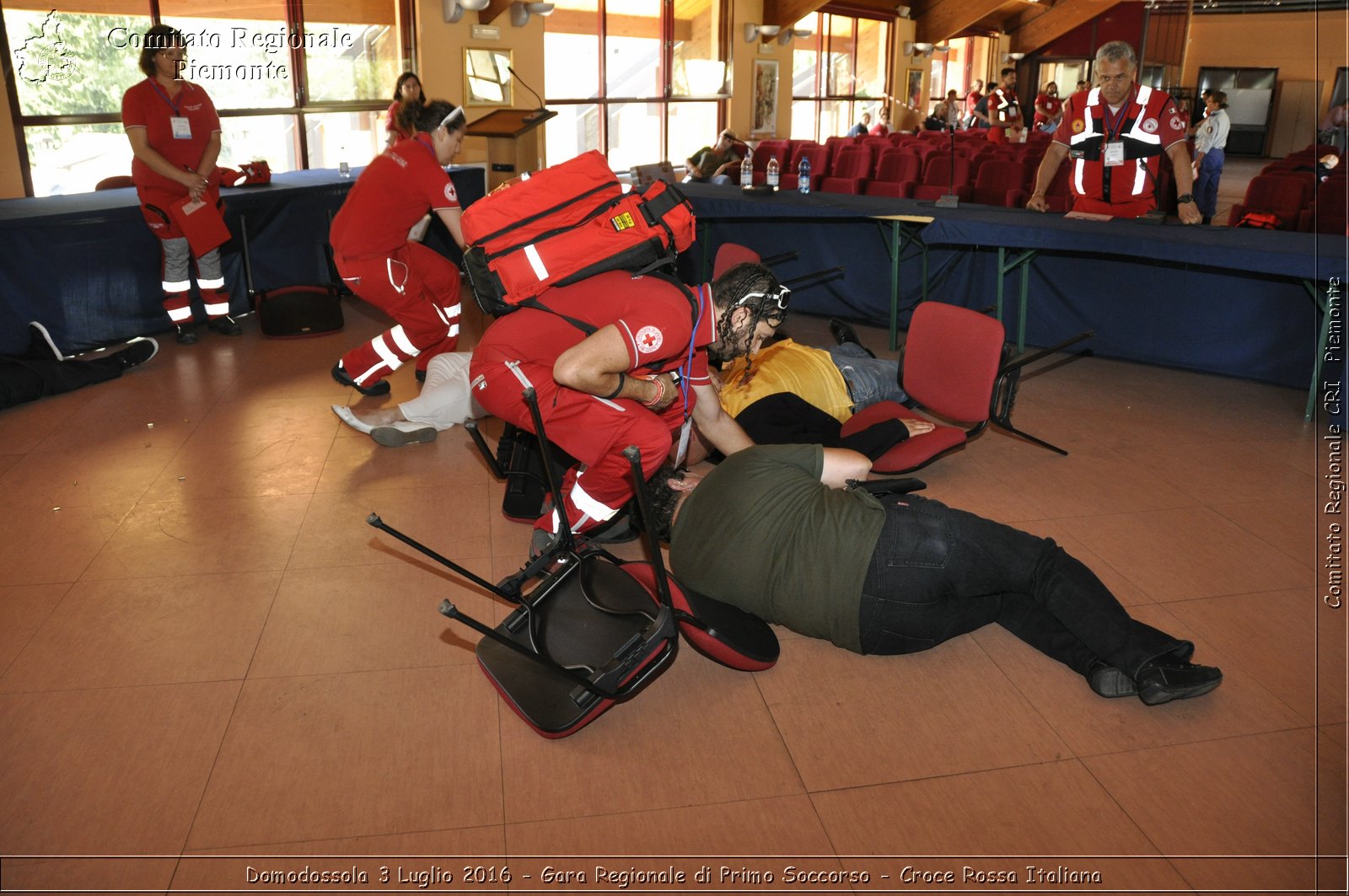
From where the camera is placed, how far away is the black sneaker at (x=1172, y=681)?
2336 millimetres

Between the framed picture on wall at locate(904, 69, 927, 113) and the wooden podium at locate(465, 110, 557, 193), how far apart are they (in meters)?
13.8

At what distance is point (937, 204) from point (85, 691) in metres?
4.88

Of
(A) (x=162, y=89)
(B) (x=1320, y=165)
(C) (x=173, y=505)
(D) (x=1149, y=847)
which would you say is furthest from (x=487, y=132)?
(B) (x=1320, y=165)

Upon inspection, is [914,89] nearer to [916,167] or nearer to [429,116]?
[916,167]

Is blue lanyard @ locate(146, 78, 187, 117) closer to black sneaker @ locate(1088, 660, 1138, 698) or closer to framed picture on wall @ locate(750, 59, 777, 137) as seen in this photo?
black sneaker @ locate(1088, 660, 1138, 698)

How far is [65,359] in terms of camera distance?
5035 mm

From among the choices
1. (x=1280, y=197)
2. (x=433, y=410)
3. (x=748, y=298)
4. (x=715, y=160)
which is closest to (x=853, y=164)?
(x=715, y=160)

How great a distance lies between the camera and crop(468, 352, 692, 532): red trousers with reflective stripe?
273 cm

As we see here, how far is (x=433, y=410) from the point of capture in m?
4.26

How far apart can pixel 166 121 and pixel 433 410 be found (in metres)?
2.90

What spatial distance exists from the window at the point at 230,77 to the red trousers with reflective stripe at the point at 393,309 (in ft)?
16.1

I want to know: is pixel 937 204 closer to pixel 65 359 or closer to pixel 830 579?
pixel 830 579

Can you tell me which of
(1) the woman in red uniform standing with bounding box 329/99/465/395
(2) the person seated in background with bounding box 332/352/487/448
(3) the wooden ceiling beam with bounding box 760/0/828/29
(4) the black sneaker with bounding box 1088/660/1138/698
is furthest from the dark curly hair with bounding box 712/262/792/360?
(3) the wooden ceiling beam with bounding box 760/0/828/29

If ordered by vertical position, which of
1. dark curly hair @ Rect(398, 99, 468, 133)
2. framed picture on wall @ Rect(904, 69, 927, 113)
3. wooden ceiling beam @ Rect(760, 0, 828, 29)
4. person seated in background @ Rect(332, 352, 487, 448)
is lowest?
person seated in background @ Rect(332, 352, 487, 448)
